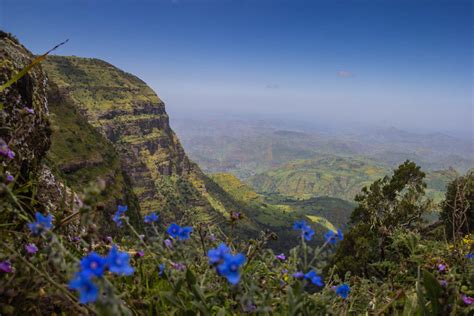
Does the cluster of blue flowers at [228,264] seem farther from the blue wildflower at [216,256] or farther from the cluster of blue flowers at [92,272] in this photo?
the cluster of blue flowers at [92,272]

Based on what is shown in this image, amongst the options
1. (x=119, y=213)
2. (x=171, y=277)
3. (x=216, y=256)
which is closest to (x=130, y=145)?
(x=119, y=213)

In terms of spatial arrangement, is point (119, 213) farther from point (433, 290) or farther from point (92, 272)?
point (433, 290)

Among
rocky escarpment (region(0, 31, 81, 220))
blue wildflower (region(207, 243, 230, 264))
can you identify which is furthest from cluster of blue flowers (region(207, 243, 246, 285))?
rocky escarpment (region(0, 31, 81, 220))

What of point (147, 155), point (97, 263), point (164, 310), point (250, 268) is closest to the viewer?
point (97, 263)

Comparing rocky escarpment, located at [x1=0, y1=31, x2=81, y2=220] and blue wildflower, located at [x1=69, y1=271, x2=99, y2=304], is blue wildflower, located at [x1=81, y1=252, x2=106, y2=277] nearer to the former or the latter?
blue wildflower, located at [x1=69, y1=271, x2=99, y2=304]

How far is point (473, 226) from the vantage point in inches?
903

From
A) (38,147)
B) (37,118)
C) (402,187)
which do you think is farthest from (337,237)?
(402,187)

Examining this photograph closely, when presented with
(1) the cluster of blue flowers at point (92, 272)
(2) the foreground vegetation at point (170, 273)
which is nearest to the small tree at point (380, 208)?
(2) the foreground vegetation at point (170, 273)

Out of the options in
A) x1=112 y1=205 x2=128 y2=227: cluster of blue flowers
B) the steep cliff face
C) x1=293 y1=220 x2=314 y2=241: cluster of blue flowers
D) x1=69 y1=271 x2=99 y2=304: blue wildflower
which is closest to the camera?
x1=69 y1=271 x2=99 y2=304: blue wildflower

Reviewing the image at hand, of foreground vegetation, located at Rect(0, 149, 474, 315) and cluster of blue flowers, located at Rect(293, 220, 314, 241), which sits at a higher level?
cluster of blue flowers, located at Rect(293, 220, 314, 241)

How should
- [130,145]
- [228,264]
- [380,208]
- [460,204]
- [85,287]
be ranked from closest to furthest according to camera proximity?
[85,287] → [228,264] → [460,204] → [380,208] → [130,145]

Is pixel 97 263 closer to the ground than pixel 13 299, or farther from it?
farther from it

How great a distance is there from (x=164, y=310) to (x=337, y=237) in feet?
4.37

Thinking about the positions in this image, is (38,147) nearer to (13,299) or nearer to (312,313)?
(13,299)
